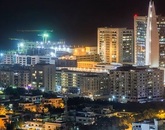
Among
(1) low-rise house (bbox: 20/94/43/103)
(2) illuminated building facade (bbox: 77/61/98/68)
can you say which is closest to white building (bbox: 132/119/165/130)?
(1) low-rise house (bbox: 20/94/43/103)

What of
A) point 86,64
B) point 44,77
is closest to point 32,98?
point 44,77

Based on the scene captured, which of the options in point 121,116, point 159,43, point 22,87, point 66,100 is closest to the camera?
point 121,116

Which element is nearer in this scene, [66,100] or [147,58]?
[66,100]

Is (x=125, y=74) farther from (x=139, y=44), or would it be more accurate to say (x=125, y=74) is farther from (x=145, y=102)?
(x=139, y=44)

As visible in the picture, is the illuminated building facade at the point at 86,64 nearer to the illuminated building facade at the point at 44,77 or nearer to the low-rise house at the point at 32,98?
the illuminated building facade at the point at 44,77

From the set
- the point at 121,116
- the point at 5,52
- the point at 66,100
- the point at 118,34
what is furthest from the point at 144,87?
the point at 5,52

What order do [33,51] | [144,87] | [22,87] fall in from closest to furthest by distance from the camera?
[144,87]
[22,87]
[33,51]

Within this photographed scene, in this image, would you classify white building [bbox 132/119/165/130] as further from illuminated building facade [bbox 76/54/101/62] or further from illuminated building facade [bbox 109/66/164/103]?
illuminated building facade [bbox 76/54/101/62]
